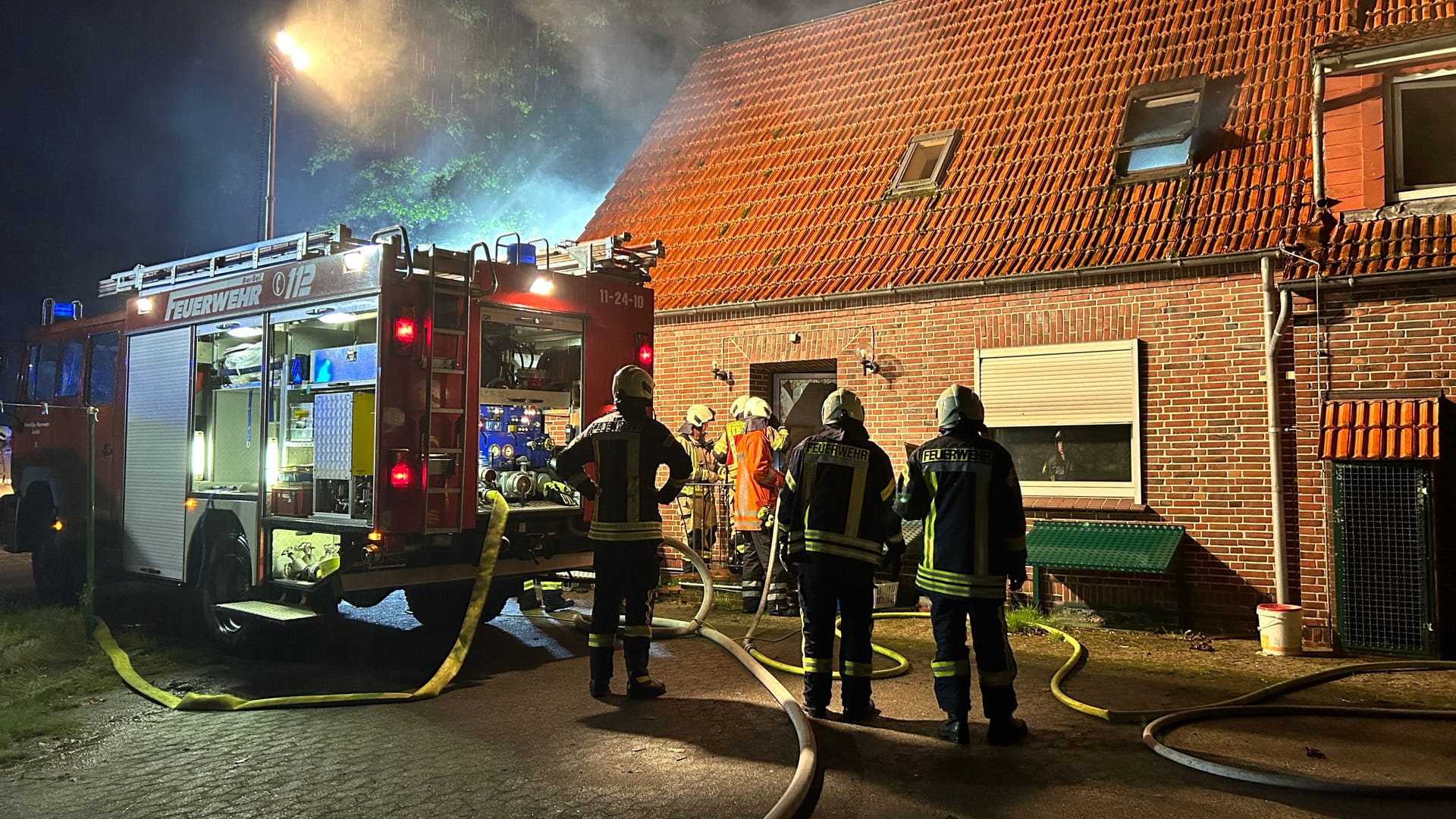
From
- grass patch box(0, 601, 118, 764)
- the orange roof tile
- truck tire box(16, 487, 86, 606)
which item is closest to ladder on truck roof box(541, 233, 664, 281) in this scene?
grass patch box(0, 601, 118, 764)

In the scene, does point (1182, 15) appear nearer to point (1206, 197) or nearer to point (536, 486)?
point (1206, 197)

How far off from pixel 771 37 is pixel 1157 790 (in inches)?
541

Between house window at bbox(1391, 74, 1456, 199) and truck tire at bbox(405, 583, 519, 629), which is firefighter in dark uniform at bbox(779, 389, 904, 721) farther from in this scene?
house window at bbox(1391, 74, 1456, 199)

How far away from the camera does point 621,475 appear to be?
6.30 m

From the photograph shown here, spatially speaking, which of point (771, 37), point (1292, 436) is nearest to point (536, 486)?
point (1292, 436)

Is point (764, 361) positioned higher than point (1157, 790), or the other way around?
point (764, 361)

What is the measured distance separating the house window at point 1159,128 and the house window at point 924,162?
1.89 m

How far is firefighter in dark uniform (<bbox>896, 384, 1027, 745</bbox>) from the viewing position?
17.1ft

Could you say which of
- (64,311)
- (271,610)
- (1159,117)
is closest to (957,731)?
(271,610)

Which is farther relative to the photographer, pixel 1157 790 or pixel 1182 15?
pixel 1182 15

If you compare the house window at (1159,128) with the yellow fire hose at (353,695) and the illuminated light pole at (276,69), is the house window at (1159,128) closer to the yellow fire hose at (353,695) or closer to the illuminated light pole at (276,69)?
the yellow fire hose at (353,695)

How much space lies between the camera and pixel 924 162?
11945 mm

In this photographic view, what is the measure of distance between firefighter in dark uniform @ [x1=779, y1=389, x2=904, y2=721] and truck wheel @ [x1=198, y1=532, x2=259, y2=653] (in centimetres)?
415

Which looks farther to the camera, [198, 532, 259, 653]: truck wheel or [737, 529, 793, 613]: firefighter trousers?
[737, 529, 793, 613]: firefighter trousers
